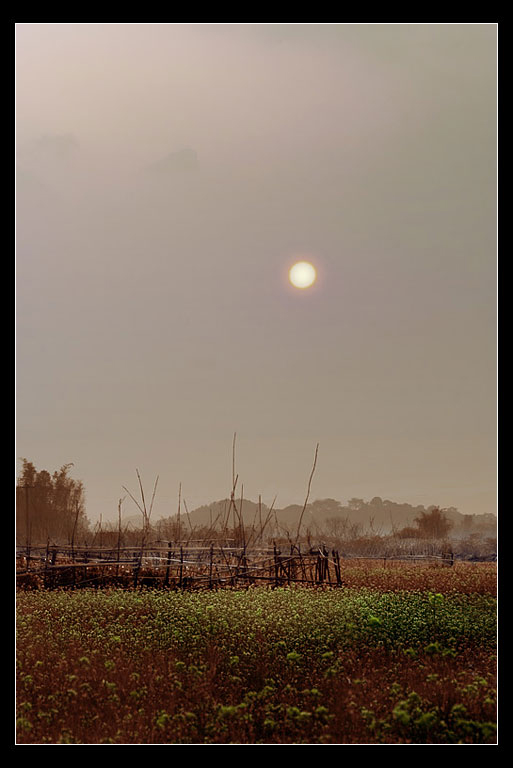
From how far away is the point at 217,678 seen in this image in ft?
26.8

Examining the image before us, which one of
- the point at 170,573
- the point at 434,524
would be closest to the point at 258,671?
the point at 170,573

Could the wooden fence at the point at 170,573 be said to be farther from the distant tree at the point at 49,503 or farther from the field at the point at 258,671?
the distant tree at the point at 49,503

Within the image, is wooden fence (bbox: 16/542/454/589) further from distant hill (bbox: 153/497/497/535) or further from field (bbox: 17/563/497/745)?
distant hill (bbox: 153/497/497/535)

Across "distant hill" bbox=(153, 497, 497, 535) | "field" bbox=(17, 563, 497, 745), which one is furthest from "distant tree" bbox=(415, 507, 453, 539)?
"field" bbox=(17, 563, 497, 745)

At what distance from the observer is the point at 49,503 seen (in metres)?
34.2

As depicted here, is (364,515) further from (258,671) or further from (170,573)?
(258,671)

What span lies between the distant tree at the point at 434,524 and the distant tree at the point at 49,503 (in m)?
16.9

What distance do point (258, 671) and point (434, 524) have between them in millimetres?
27053

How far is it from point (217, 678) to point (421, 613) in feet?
14.7

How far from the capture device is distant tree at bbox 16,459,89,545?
108ft

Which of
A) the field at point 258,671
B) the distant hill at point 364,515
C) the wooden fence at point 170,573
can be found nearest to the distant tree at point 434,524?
the distant hill at point 364,515

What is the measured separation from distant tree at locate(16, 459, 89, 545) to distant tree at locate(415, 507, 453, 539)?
1689 centimetres
